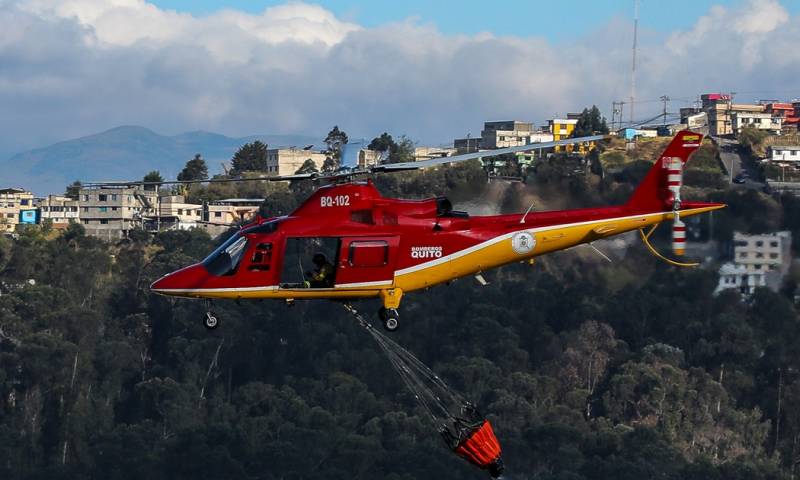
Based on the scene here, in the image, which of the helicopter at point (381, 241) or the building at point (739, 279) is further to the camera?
the building at point (739, 279)

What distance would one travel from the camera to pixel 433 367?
392 feet

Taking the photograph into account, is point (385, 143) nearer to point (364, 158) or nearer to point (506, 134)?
point (506, 134)

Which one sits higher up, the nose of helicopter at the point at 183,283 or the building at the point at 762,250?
the nose of helicopter at the point at 183,283

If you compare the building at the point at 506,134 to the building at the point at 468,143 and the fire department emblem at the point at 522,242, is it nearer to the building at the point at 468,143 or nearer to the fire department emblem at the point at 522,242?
the building at the point at 468,143

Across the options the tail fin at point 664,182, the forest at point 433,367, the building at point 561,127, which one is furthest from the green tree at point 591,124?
the tail fin at point 664,182

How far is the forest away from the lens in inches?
3974

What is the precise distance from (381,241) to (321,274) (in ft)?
5.31

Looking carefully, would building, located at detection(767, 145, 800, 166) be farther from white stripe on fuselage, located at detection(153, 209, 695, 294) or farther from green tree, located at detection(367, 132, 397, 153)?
white stripe on fuselage, located at detection(153, 209, 695, 294)

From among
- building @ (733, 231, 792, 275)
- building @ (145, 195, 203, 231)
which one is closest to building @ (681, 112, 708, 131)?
building @ (145, 195, 203, 231)

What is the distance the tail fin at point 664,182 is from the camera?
40.4 metres

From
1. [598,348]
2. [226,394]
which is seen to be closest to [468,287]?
[598,348]

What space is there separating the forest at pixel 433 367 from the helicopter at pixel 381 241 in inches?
1818

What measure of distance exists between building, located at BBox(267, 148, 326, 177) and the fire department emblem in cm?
15226

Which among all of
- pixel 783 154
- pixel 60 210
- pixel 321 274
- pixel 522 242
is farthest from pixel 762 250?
pixel 60 210
